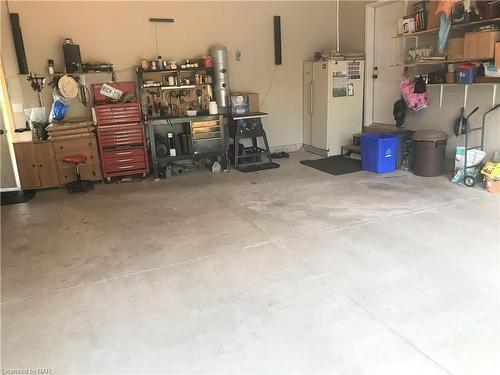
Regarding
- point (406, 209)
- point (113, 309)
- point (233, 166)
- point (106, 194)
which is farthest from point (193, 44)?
point (113, 309)

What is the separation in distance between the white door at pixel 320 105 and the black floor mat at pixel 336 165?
315mm

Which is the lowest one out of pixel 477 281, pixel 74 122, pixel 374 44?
pixel 477 281

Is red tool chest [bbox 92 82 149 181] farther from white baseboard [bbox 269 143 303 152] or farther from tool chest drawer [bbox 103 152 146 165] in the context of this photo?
white baseboard [bbox 269 143 303 152]

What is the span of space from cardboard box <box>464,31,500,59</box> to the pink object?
957 mm

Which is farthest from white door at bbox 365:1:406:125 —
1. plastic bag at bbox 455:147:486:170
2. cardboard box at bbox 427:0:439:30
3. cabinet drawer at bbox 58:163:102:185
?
cabinet drawer at bbox 58:163:102:185

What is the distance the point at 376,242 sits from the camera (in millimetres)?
3281

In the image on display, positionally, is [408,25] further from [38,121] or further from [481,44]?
[38,121]

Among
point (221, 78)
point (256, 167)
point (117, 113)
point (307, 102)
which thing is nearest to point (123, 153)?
point (117, 113)

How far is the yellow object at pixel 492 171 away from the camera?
436 cm

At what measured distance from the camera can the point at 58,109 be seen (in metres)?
5.49

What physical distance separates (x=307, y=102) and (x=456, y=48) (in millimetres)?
2641

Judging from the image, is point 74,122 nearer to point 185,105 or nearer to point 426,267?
point 185,105

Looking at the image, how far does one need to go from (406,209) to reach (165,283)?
2.56 metres

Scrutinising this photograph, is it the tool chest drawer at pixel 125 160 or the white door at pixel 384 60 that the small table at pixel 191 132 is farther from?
the white door at pixel 384 60
